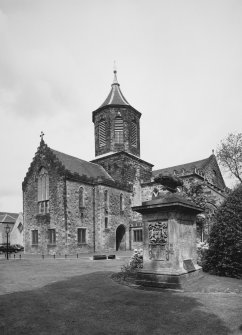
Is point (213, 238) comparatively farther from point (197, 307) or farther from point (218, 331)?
point (218, 331)

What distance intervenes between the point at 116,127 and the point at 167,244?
107 ft

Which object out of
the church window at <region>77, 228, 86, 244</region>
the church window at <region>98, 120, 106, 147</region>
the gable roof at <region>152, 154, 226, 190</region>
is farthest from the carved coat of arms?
the church window at <region>98, 120, 106, 147</region>

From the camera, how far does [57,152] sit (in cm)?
3512

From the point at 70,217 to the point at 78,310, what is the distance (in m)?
24.9

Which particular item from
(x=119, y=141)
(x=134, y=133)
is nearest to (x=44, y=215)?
(x=119, y=141)

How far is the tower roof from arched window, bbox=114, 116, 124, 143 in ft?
8.03

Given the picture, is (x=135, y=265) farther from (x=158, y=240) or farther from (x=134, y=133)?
(x=134, y=133)

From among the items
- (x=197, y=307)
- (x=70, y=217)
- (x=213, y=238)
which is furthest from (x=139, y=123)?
(x=197, y=307)

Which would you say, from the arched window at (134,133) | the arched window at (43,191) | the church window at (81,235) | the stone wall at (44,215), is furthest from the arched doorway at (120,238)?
the arched window at (134,133)

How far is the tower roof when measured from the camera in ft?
135

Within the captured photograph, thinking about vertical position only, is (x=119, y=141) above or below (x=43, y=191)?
above

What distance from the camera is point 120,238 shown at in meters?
37.5

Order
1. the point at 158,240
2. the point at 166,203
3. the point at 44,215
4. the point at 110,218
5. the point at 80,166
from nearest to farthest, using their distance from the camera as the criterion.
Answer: the point at 166,203, the point at 158,240, the point at 44,215, the point at 110,218, the point at 80,166

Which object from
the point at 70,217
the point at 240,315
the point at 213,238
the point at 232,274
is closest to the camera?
the point at 240,315
